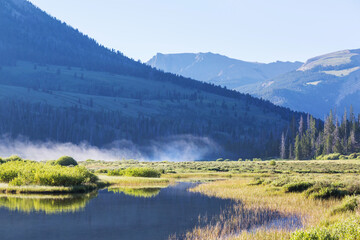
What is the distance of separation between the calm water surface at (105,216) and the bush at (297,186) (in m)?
7.74

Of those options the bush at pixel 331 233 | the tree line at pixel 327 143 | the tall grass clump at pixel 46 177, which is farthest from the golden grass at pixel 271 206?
the tree line at pixel 327 143

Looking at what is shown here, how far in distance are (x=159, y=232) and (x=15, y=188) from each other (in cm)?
2482

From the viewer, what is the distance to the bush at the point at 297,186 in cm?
4494

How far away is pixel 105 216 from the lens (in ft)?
108

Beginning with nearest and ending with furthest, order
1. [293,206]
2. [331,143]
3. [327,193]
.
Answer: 1. [293,206]
2. [327,193]
3. [331,143]

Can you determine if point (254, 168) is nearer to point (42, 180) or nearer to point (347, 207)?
point (42, 180)

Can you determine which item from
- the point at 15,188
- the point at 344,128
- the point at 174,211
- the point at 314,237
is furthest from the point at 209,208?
the point at 344,128

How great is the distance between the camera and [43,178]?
49875 mm

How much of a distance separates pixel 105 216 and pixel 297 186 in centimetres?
2090

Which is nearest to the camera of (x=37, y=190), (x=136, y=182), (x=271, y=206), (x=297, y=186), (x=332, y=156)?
(x=271, y=206)

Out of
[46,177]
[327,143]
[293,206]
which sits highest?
[327,143]

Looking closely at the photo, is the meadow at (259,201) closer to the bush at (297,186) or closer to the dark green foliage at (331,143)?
the bush at (297,186)

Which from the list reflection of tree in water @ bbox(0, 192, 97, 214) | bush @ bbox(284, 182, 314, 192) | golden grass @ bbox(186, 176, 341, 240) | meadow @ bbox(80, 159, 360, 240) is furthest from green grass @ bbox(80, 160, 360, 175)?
reflection of tree in water @ bbox(0, 192, 97, 214)

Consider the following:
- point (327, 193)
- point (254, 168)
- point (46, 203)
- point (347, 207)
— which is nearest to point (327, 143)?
point (254, 168)
